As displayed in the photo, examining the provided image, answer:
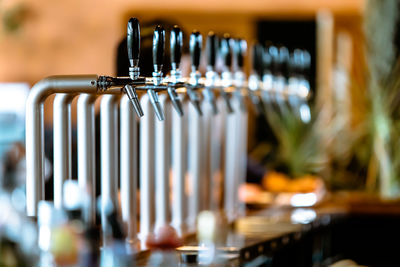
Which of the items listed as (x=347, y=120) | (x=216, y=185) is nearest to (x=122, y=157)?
(x=216, y=185)

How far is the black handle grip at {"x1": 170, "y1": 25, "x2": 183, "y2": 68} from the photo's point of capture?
80.2 inches

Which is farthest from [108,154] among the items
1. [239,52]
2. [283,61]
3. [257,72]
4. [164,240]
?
[283,61]

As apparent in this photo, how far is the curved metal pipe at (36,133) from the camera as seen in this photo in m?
1.90

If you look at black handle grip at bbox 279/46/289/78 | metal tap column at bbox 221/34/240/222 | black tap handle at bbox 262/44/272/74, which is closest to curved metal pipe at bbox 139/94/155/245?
metal tap column at bbox 221/34/240/222

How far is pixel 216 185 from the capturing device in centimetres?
309

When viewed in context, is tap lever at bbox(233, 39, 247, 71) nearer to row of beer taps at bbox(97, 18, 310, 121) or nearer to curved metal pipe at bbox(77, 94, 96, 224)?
row of beer taps at bbox(97, 18, 310, 121)

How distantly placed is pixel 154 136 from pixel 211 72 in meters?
0.30

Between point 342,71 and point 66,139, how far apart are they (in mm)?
3424

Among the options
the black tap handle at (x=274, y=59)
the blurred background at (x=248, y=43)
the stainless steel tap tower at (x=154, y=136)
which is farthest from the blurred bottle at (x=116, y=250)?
the blurred background at (x=248, y=43)

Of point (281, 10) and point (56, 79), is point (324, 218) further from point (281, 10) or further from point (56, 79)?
point (281, 10)

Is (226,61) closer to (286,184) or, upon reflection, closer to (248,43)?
(286,184)

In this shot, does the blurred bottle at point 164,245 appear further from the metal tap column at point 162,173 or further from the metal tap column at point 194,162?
the metal tap column at point 194,162

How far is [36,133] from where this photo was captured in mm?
1938

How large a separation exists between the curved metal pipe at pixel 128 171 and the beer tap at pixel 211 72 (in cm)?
28
